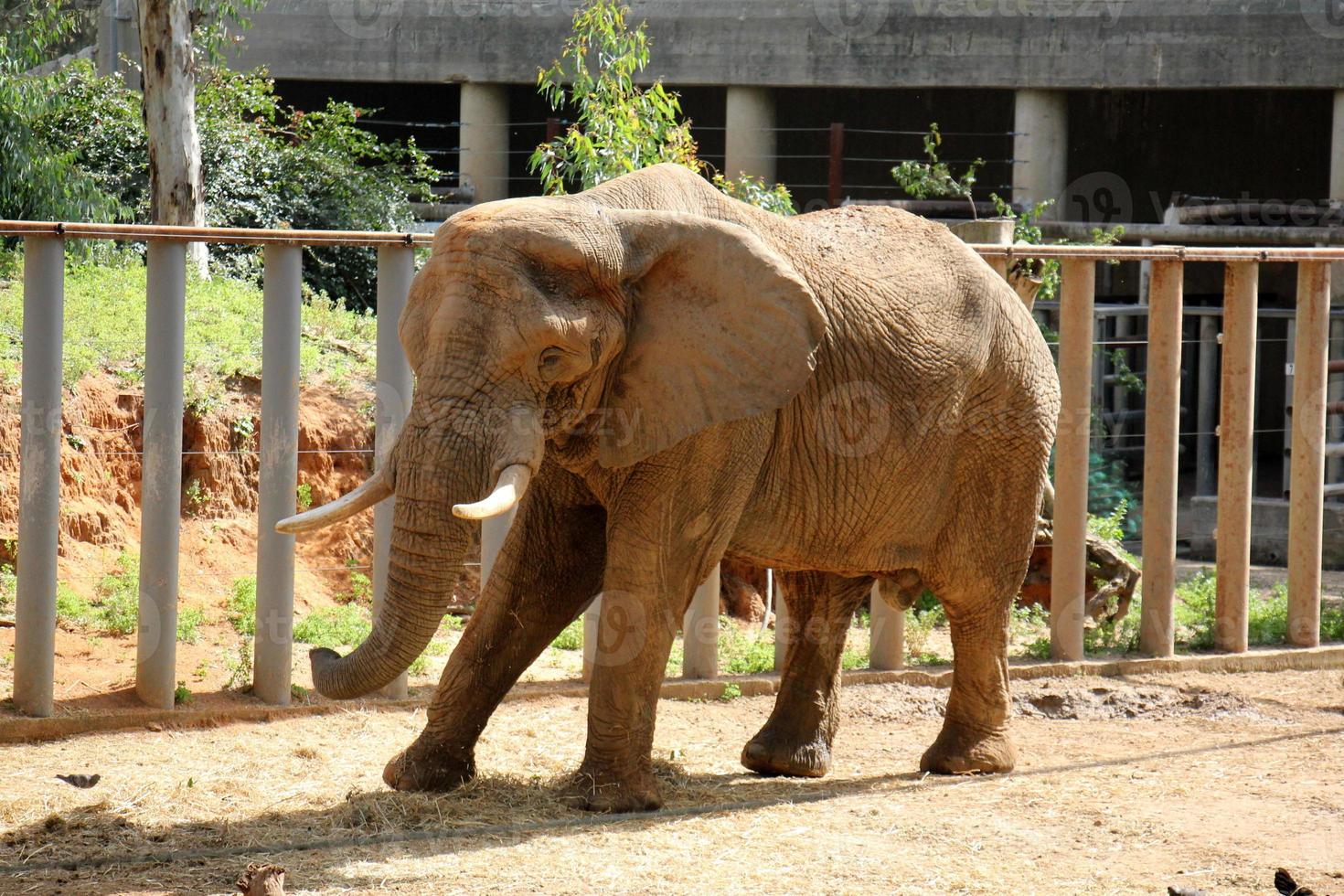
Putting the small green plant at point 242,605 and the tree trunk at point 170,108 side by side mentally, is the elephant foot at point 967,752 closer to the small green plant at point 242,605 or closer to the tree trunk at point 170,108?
the small green plant at point 242,605

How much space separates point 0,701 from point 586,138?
4872 millimetres

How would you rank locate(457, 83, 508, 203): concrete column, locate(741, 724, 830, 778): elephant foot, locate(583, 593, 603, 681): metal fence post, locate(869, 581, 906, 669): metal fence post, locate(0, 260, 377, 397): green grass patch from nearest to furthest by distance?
locate(741, 724, 830, 778): elephant foot
locate(583, 593, 603, 681): metal fence post
locate(869, 581, 906, 669): metal fence post
locate(0, 260, 377, 397): green grass patch
locate(457, 83, 508, 203): concrete column

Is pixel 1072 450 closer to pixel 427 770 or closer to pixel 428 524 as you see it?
pixel 427 770

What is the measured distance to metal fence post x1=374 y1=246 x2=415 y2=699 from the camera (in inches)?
271

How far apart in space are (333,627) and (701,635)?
1.84 m

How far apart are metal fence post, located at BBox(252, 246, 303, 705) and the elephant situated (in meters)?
1.38

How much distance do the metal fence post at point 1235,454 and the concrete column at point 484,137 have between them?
1215 cm

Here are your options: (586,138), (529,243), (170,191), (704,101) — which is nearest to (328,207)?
(170,191)

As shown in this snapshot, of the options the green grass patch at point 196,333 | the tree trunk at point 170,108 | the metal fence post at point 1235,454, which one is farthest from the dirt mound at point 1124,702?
the tree trunk at point 170,108

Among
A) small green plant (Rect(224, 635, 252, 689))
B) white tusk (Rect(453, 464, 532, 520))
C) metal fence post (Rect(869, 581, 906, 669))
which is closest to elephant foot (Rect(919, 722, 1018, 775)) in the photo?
metal fence post (Rect(869, 581, 906, 669))

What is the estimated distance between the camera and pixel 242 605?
8.02 metres

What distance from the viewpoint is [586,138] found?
9.87 metres

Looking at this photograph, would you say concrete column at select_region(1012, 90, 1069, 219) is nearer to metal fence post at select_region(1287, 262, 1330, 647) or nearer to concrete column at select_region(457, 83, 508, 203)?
concrete column at select_region(457, 83, 508, 203)

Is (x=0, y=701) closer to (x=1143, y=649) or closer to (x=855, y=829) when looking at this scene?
(x=855, y=829)
